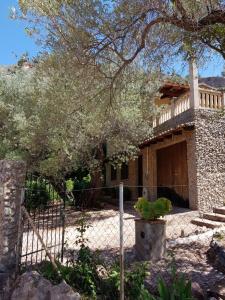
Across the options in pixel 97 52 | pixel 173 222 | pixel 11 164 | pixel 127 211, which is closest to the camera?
pixel 11 164

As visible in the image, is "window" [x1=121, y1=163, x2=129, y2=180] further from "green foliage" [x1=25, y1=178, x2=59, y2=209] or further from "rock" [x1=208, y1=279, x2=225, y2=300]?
"rock" [x1=208, y1=279, x2=225, y2=300]

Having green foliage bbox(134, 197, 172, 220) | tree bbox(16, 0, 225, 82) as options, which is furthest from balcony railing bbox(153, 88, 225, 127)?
green foliage bbox(134, 197, 172, 220)

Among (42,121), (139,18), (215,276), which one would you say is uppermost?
(139,18)

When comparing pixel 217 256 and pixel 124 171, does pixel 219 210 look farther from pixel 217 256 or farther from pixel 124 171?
pixel 124 171

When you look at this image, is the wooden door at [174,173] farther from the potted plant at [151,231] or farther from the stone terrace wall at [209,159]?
the potted plant at [151,231]

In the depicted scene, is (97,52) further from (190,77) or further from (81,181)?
(81,181)

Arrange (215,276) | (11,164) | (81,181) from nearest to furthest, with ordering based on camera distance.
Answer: (11,164)
(215,276)
(81,181)

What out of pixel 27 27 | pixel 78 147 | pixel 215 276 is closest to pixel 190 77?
pixel 78 147

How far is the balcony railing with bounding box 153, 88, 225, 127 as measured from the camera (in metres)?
12.7

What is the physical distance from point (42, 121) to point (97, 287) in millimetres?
7263

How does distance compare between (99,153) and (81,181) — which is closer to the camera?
(99,153)

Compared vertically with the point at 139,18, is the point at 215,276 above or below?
below

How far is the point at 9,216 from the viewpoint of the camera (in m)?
5.16

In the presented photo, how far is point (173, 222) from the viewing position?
10594 mm
